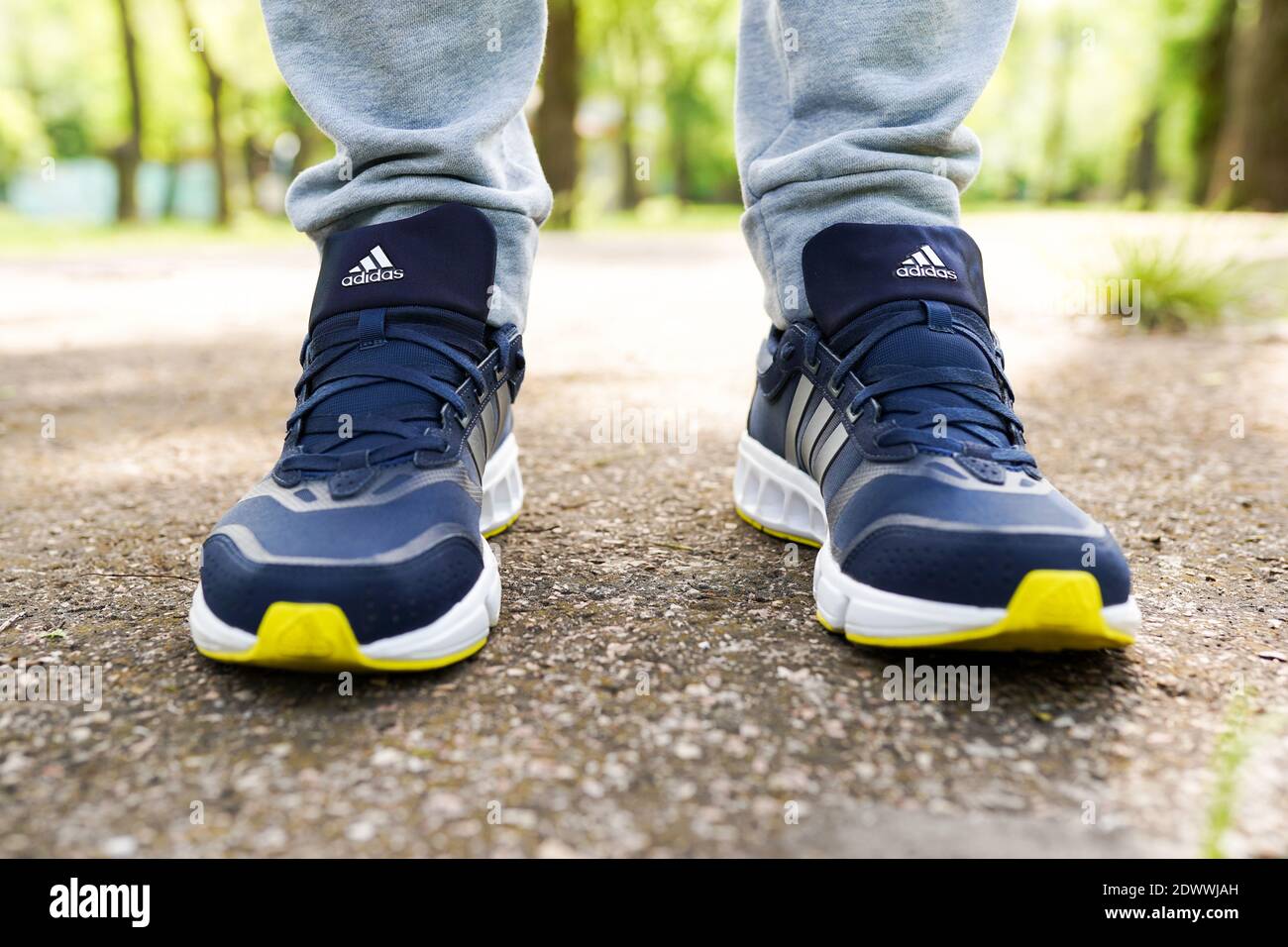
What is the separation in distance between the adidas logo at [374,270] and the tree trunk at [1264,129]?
1038cm

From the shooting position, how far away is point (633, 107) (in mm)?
21562

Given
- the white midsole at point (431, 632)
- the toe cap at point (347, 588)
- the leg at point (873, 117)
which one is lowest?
the white midsole at point (431, 632)

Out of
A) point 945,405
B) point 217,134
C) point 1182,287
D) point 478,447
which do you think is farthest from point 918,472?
point 217,134

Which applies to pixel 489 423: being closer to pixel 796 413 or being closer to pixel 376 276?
pixel 376 276

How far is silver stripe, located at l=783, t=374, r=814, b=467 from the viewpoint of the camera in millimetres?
1308

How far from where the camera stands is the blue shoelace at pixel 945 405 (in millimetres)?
1107

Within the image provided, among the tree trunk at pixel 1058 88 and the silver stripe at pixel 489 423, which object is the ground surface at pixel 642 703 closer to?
the silver stripe at pixel 489 423

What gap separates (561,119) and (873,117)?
1003cm

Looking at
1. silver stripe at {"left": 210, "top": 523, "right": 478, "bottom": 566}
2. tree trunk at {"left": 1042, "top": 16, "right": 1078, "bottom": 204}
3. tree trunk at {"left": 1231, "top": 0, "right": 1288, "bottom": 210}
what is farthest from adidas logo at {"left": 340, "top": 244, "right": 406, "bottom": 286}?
tree trunk at {"left": 1042, "top": 16, "right": 1078, "bottom": 204}

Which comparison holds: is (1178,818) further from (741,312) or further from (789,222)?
(741,312)

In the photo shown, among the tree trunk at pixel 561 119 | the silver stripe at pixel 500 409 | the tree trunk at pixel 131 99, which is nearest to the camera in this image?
the silver stripe at pixel 500 409

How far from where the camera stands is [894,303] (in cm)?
120

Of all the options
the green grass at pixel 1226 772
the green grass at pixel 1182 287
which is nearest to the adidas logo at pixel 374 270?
the green grass at pixel 1226 772

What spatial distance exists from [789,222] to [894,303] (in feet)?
0.65
